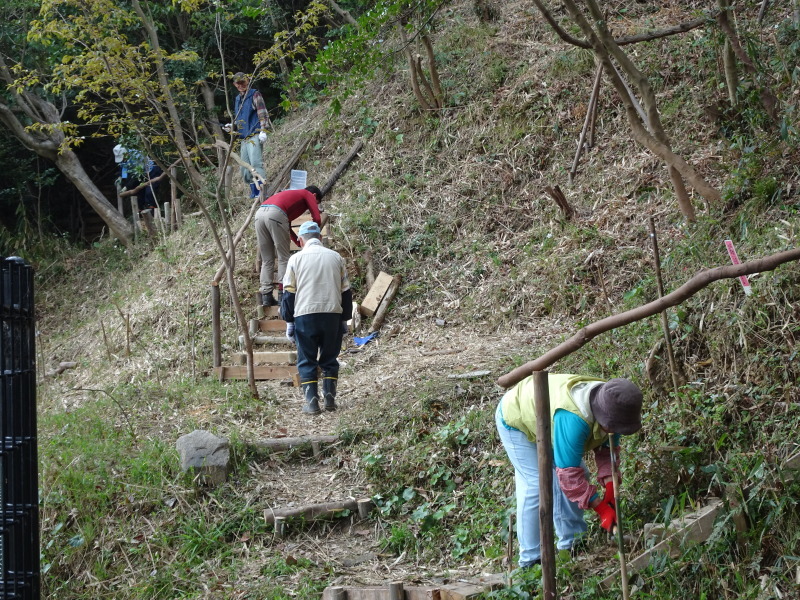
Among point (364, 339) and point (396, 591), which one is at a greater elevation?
point (364, 339)

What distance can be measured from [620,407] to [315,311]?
4260 mm

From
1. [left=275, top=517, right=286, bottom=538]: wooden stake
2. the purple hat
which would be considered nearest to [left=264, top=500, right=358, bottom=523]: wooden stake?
[left=275, top=517, right=286, bottom=538]: wooden stake

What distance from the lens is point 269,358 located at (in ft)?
31.7

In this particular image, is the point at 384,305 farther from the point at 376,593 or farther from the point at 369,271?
the point at 376,593

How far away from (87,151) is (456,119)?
35.8 ft

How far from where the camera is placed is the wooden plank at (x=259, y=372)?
918 cm

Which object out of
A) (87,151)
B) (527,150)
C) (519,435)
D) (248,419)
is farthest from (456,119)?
(87,151)

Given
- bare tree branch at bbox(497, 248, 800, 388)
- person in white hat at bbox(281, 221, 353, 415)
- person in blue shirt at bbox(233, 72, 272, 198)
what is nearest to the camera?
bare tree branch at bbox(497, 248, 800, 388)

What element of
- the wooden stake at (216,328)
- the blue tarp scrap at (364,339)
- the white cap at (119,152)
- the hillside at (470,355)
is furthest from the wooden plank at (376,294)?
the white cap at (119,152)

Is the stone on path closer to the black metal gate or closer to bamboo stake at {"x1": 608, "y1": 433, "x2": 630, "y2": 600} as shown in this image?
the black metal gate

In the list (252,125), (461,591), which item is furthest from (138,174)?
(461,591)

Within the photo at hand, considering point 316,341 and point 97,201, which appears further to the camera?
point 97,201

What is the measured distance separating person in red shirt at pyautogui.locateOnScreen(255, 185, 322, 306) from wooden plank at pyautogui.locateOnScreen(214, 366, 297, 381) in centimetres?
200

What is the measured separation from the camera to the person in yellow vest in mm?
3736
